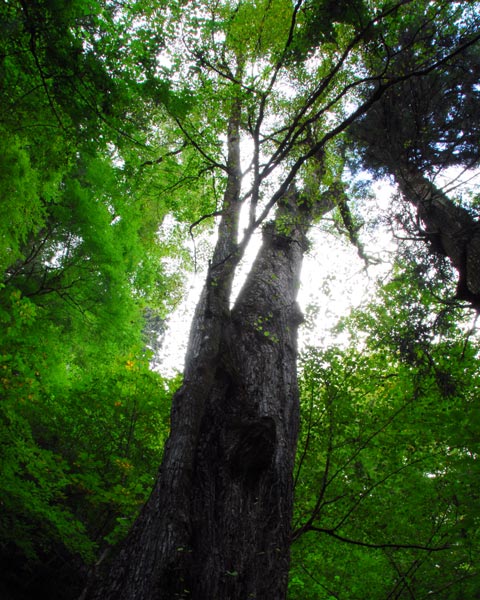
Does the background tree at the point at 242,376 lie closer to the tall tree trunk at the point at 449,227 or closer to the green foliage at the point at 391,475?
the green foliage at the point at 391,475

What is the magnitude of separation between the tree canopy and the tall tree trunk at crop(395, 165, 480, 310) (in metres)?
0.03

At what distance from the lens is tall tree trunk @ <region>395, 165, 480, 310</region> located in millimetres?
4516

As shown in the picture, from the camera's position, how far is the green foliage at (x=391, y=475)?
13.0ft

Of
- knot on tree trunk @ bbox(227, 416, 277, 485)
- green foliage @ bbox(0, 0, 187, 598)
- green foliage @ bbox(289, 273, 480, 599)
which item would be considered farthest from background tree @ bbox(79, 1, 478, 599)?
green foliage @ bbox(0, 0, 187, 598)

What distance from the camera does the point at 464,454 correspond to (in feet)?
14.0

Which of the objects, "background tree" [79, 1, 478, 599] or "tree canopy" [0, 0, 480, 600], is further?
"tree canopy" [0, 0, 480, 600]

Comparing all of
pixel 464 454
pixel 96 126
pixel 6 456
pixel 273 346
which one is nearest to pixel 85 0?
pixel 96 126

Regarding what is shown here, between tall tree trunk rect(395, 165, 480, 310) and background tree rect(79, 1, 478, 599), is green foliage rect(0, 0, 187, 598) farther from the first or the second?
tall tree trunk rect(395, 165, 480, 310)

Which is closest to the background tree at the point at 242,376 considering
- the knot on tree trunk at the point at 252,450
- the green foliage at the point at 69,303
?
the knot on tree trunk at the point at 252,450

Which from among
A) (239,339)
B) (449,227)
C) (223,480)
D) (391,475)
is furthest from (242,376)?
(449,227)

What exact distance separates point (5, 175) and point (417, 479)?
229 inches

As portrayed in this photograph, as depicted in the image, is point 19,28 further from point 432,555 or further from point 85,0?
point 432,555

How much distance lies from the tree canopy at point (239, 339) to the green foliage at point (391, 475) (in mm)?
34

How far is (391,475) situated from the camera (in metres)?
4.23
